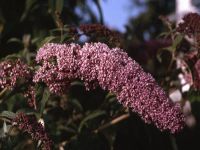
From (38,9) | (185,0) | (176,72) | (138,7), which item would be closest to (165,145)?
(176,72)

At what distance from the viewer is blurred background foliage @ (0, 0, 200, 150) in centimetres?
214

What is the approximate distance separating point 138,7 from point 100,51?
1603cm

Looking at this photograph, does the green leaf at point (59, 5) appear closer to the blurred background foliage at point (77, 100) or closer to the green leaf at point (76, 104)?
the blurred background foliage at point (77, 100)

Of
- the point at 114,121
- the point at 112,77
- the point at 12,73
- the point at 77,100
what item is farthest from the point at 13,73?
the point at 77,100

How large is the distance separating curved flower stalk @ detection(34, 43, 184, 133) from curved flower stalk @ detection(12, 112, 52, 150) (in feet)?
0.39

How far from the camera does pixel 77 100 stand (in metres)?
2.64

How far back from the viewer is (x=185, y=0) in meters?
7.67

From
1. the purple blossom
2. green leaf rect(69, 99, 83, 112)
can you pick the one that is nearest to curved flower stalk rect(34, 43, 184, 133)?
the purple blossom

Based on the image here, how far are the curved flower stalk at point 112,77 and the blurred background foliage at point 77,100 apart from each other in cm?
11

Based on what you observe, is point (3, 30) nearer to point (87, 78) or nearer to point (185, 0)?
point (87, 78)

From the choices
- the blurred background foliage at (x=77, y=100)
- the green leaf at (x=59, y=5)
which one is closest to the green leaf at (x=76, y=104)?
the blurred background foliage at (x=77, y=100)

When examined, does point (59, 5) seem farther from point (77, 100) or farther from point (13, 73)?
point (13, 73)

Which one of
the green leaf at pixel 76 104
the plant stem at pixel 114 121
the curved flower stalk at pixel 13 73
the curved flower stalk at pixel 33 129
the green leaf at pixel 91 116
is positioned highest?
the green leaf at pixel 76 104

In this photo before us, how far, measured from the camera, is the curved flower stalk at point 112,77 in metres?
1.68
